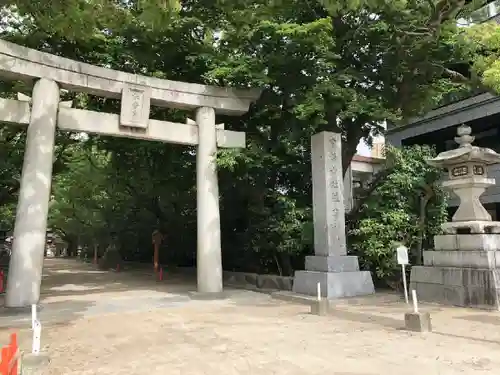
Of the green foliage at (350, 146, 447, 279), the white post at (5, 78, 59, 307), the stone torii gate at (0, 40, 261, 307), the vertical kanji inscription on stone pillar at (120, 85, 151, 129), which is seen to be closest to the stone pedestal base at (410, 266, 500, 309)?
the green foliage at (350, 146, 447, 279)

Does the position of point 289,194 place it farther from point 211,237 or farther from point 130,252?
point 130,252

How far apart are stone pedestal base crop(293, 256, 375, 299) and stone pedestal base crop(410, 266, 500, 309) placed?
1374 millimetres

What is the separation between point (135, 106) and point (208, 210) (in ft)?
12.2

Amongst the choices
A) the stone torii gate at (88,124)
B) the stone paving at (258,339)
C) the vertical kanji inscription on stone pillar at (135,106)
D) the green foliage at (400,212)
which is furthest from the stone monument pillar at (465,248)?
the vertical kanji inscription on stone pillar at (135,106)

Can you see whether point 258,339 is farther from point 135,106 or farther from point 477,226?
point 135,106

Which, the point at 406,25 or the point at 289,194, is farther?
the point at 289,194

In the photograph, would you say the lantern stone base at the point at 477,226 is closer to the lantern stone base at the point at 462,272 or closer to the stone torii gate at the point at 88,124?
the lantern stone base at the point at 462,272

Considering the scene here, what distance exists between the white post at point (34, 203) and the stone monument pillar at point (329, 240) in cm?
712

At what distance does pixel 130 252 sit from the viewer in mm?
30031

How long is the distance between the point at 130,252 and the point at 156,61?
58.5 feet

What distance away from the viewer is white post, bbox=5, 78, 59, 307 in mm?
10836

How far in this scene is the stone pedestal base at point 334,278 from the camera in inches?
468

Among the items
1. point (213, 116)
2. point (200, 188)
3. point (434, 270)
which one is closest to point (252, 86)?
point (213, 116)

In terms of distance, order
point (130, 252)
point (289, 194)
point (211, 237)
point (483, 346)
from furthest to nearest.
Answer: point (130, 252) → point (289, 194) → point (211, 237) → point (483, 346)
